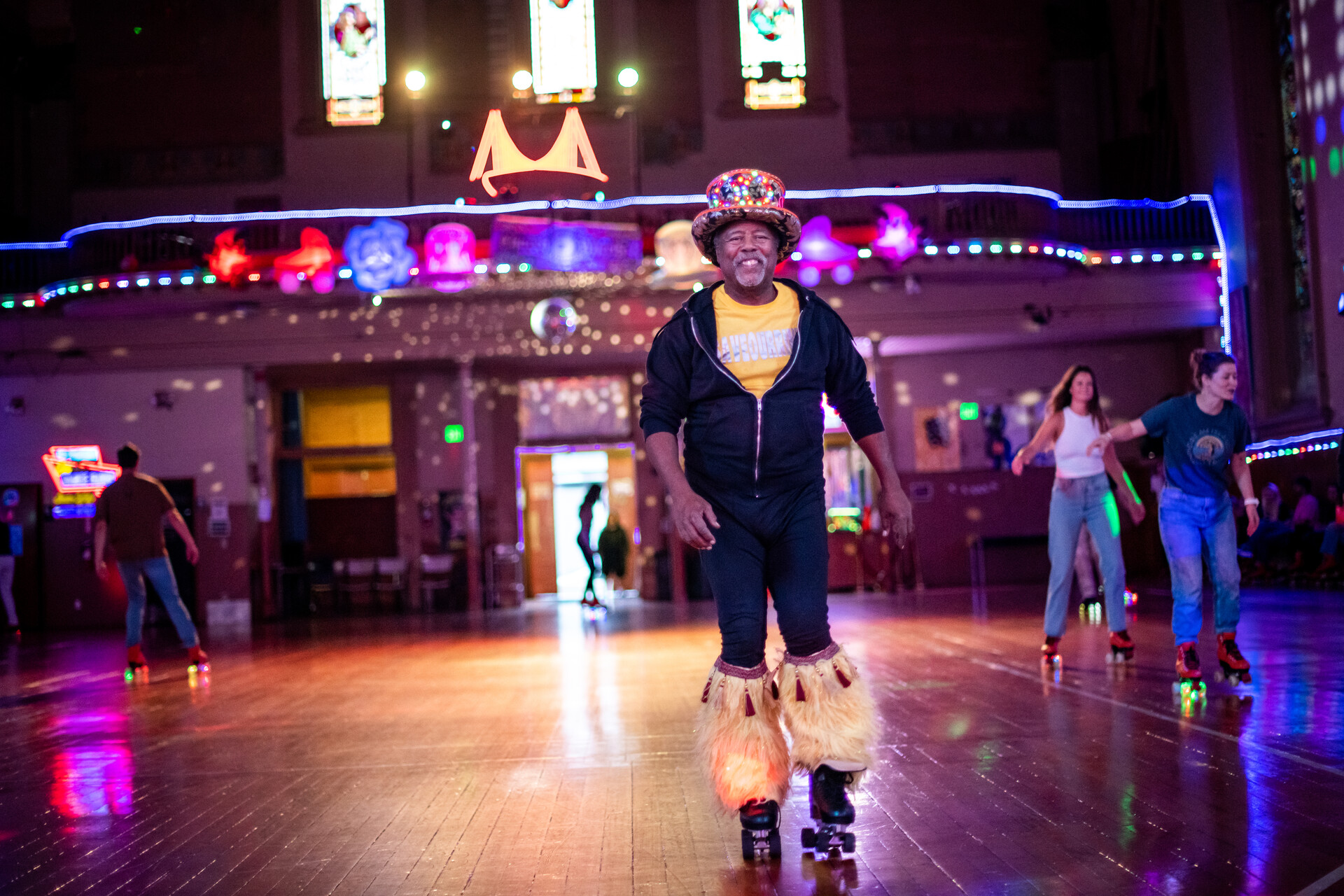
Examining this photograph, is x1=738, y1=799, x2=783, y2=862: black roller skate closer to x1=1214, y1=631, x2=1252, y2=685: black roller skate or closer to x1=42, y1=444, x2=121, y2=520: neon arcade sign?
x1=1214, y1=631, x2=1252, y2=685: black roller skate

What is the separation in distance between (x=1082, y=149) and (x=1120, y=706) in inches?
708

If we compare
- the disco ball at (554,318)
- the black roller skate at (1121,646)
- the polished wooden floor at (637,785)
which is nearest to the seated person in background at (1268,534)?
the polished wooden floor at (637,785)

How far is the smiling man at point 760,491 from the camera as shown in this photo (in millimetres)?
3443

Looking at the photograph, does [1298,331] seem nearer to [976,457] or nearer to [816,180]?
[976,457]

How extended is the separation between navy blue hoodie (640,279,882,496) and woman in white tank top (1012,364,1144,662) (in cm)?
411

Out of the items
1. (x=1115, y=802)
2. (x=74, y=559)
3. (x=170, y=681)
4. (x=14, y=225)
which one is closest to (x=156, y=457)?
(x=74, y=559)

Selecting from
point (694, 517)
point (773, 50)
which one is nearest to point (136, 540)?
point (694, 517)

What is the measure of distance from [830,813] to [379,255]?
51.6 feet

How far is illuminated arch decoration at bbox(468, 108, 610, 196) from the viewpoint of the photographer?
1723 cm

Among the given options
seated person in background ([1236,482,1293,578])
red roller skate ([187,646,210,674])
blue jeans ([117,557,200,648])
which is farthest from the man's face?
seated person in background ([1236,482,1293,578])

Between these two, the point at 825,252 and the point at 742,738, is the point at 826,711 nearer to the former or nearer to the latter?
the point at 742,738

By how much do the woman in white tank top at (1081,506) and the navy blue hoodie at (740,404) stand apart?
13.5ft

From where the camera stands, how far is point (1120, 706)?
575 centimetres

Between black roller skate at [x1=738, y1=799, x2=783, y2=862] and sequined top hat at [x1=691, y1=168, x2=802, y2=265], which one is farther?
sequined top hat at [x1=691, y1=168, x2=802, y2=265]
